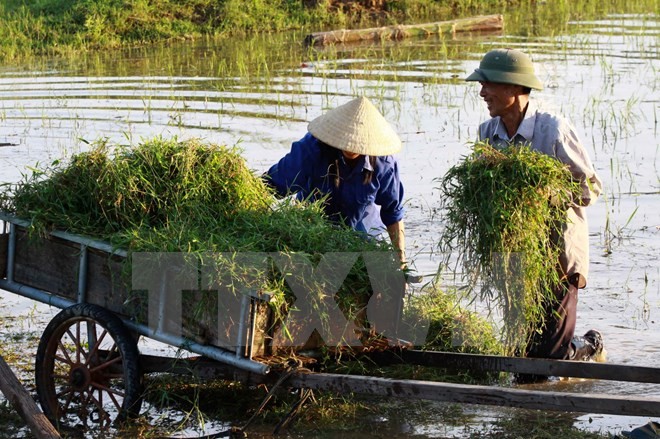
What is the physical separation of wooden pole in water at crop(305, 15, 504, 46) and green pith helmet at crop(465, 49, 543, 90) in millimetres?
9336

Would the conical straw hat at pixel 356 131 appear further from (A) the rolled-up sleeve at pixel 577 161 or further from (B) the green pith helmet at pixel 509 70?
(A) the rolled-up sleeve at pixel 577 161

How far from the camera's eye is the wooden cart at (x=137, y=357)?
11.5 ft

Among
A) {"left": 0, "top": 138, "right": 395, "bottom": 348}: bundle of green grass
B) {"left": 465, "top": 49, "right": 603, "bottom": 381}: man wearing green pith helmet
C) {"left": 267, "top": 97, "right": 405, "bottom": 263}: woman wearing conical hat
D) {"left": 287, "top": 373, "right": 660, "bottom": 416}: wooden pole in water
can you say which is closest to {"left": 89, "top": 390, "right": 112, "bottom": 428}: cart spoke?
{"left": 0, "top": 138, "right": 395, "bottom": 348}: bundle of green grass

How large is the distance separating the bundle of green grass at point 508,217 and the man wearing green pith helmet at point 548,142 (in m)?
0.30

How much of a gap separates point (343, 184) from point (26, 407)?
1659 millimetres

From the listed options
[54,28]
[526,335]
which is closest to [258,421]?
[526,335]

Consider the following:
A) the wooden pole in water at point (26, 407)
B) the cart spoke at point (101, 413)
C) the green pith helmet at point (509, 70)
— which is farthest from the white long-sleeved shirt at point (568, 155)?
the wooden pole in water at point (26, 407)

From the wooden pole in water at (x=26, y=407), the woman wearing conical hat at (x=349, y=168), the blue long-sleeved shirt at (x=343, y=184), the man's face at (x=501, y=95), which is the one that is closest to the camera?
the wooden pole in water at (x=26, y=407)

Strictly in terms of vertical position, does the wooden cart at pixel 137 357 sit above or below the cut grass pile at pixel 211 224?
below

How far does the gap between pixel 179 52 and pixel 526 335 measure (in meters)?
10.0

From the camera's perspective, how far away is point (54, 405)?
4125 mm

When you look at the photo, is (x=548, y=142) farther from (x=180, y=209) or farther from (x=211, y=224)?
(x=180, y=209)

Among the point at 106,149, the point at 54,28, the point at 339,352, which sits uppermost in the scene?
the point at 54,28

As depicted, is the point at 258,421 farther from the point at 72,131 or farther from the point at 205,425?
the point at 72,131
